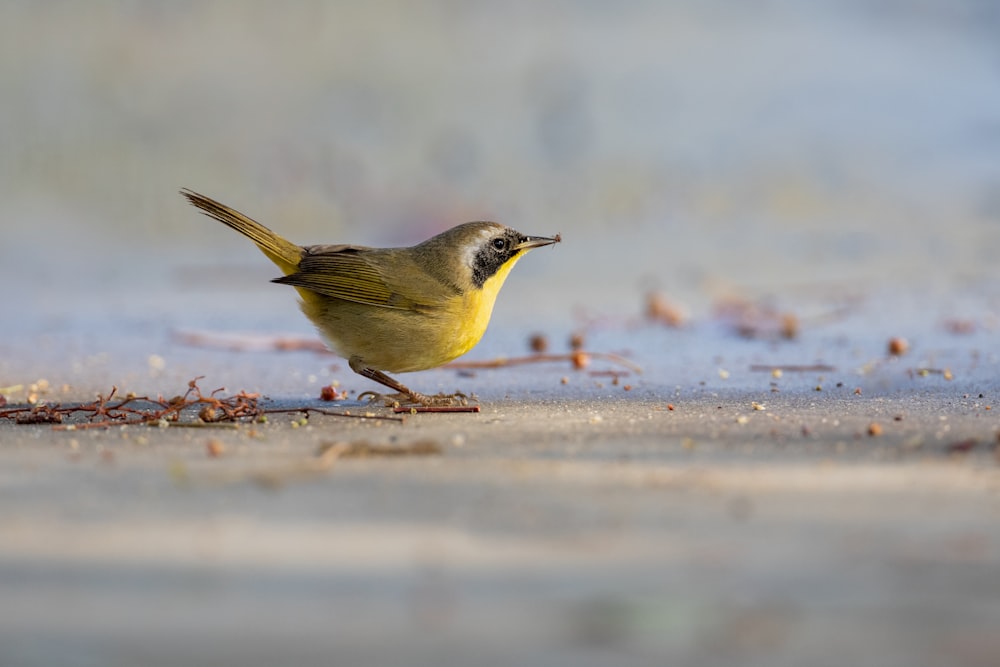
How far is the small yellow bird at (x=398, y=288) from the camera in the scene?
6387 millimetres

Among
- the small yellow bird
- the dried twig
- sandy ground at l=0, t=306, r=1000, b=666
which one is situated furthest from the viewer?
the dried twig

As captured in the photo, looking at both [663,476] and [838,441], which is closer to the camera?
[663,476]

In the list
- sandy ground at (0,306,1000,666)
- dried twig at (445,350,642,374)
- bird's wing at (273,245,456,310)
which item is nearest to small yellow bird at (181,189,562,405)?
bird's wing at (273,245,456,310)

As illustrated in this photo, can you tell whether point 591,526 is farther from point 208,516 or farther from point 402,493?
point 208,516

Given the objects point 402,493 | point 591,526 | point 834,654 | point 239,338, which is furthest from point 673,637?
point 239,338

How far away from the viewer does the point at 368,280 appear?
21.4 ft

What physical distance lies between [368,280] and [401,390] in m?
0.60

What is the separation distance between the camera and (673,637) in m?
2.98

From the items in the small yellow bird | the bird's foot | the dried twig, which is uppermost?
the small yellow bird

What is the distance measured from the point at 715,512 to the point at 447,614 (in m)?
1.14

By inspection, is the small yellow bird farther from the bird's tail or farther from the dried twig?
the dried twig

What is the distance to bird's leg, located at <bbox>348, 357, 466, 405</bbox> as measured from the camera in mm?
6473

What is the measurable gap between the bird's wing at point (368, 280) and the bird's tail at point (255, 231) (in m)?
0.08

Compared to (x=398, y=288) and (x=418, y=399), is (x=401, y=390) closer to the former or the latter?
(x=418, y=399)
